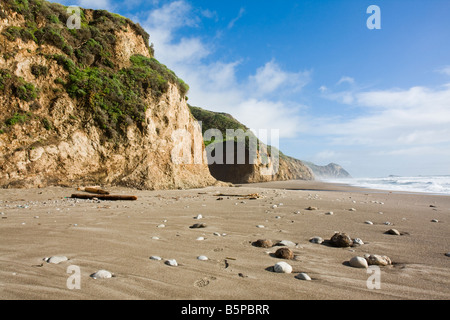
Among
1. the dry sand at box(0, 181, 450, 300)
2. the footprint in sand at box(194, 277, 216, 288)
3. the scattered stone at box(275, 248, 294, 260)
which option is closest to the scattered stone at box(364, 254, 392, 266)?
the dry sand at box(0, 181, 450, 300)

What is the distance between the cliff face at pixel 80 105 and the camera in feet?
33.8

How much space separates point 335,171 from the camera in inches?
6137

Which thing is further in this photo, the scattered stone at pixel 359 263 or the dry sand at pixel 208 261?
the scattered stone at pixel 359 263

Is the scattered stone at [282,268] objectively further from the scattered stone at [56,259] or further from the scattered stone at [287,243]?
the scattered stone at [56,259]

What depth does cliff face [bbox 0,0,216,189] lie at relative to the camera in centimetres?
1031

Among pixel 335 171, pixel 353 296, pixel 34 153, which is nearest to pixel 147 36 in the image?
pixel 34 153

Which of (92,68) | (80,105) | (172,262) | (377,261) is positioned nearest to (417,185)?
(377,261)

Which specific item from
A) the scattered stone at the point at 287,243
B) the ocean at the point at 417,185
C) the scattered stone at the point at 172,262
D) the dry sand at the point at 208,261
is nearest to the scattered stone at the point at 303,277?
the dry sand at the point at 208,261

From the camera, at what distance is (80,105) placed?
40.0 feet

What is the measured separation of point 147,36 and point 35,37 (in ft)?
27.6

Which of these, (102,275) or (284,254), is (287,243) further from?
(102,275)

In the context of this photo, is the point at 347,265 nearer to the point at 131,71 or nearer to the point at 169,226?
the point at 169,226
